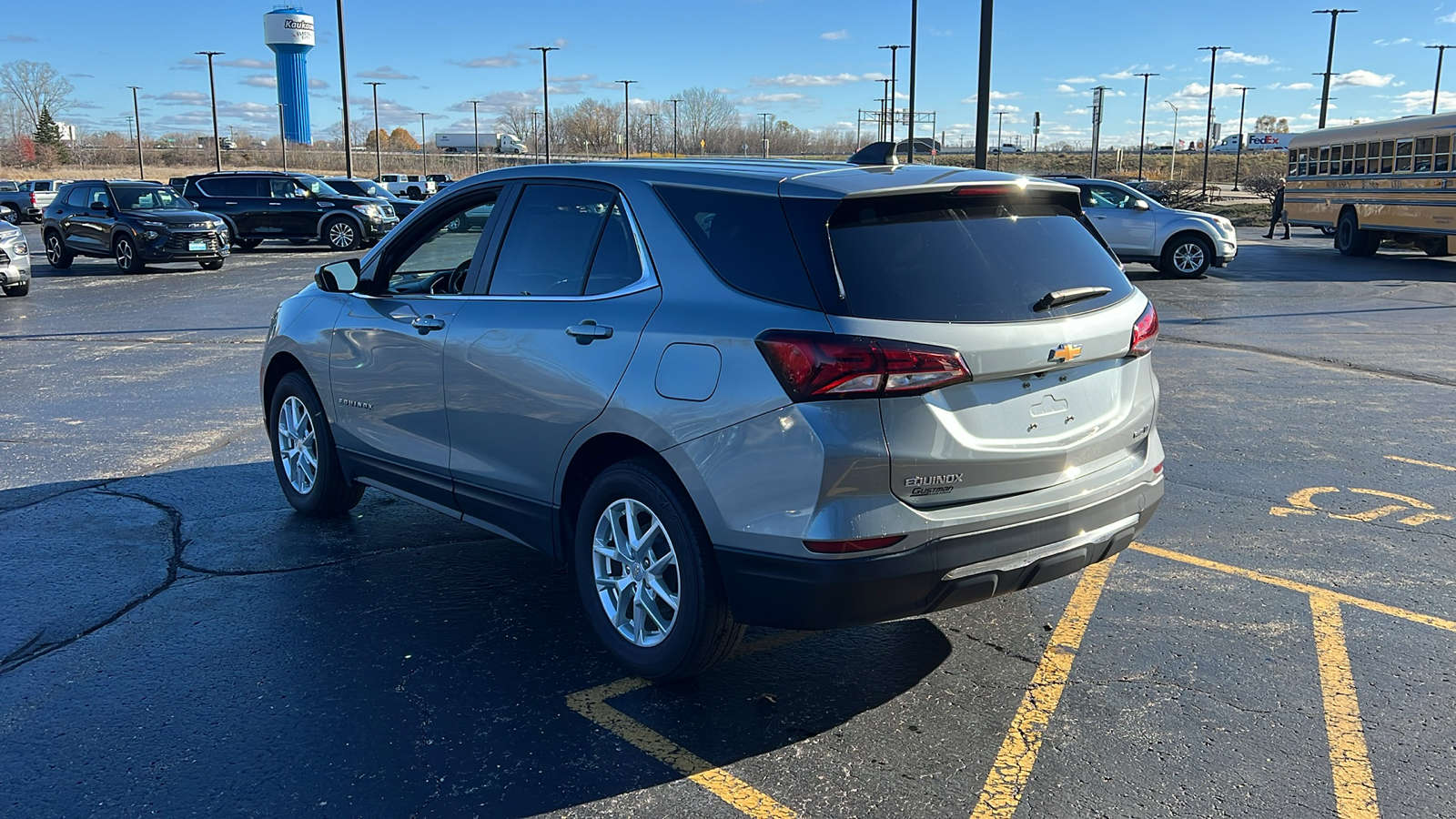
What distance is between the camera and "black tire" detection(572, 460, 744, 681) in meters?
3.59

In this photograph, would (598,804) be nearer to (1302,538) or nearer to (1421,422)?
(1302,538)

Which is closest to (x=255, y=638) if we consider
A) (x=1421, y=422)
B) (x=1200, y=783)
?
(x=1200, y=783)

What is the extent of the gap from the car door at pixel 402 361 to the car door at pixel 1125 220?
16.8 meters

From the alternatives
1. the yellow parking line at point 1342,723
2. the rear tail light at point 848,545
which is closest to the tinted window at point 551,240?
the rear tail light at point 848,545

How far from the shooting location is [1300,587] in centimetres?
488

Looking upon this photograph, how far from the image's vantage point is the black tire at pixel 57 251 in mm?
22391

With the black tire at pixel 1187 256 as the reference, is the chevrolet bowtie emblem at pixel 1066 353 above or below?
above

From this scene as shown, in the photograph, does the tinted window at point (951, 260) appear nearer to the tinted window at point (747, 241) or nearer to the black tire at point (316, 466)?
the tinted window at point (747, 241)

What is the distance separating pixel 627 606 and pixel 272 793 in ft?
4.21

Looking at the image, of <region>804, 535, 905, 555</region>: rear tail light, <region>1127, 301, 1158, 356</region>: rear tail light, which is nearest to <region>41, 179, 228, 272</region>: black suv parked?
Result: <region>1127, 301, 1158, 356</region>: rear tail light

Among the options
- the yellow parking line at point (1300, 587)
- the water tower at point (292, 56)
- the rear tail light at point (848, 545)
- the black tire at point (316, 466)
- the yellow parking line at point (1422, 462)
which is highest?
the water tower at point (292, 56)

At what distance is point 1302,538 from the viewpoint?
5.54 metres

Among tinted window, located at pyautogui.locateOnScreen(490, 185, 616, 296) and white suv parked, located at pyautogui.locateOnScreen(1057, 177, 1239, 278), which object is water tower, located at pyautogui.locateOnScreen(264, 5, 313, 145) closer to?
white suv parked, located at pyautogui.locateOnScreen(1057, 177, 1239, 278)

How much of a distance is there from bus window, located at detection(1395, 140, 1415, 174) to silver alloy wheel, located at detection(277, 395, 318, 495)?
76.4 feet
